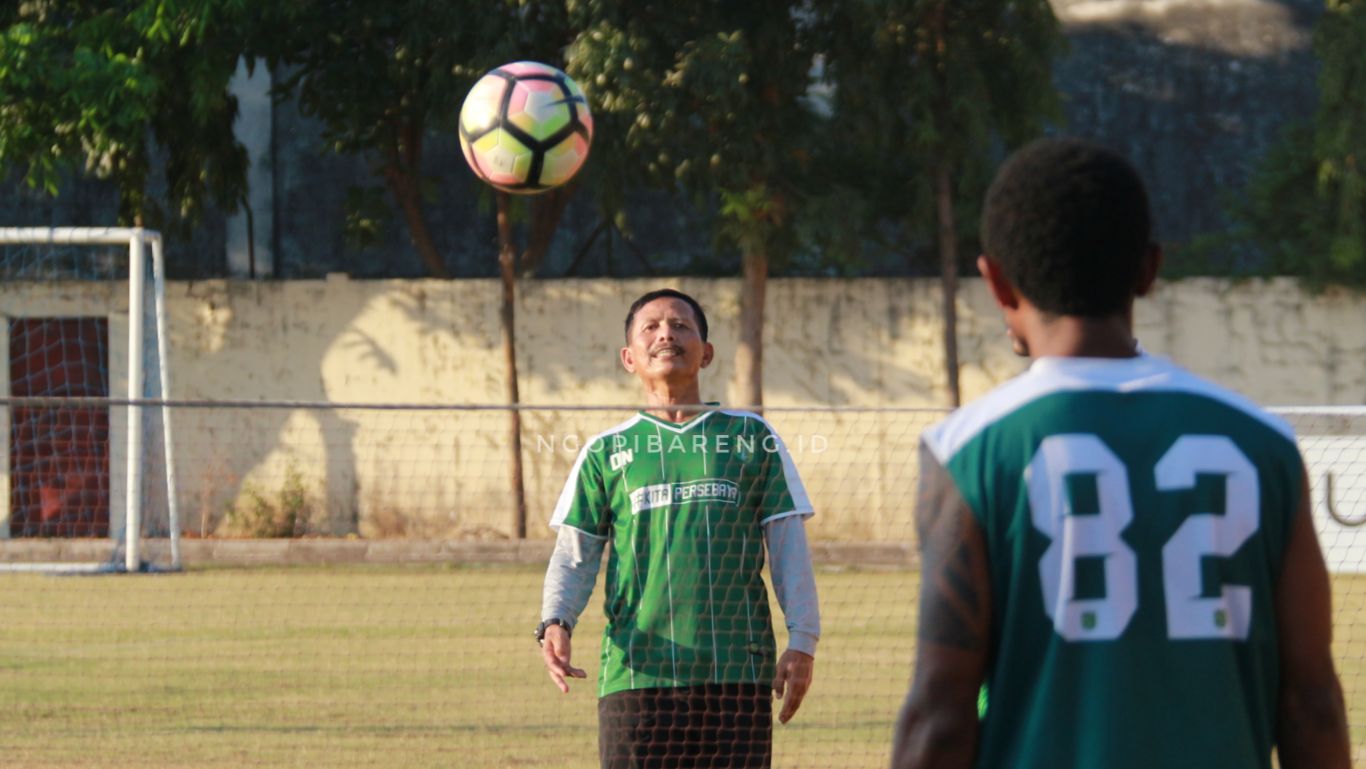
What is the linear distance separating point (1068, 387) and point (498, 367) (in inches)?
723

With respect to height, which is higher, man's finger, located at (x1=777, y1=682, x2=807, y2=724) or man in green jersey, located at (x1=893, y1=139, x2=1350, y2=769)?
man in green jersey, located at (x1=893, y1=139, x2=1350, y2=769)

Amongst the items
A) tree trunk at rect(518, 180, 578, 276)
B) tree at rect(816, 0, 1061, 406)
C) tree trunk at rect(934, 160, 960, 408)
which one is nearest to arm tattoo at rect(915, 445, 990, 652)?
tree at rect(816, 0, 1061, 406)

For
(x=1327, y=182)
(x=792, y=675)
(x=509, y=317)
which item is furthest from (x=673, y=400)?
(x=1327, y=182)

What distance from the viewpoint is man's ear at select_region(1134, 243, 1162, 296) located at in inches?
102

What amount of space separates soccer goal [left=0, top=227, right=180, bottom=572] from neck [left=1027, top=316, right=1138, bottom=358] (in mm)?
16503

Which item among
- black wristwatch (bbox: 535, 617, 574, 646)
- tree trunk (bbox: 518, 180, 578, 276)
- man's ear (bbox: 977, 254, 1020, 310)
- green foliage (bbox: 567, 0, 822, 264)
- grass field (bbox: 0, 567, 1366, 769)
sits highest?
green foliage (bbox: 567, 0, 822, 264)

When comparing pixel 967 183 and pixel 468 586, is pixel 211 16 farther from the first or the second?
pixel 967 183

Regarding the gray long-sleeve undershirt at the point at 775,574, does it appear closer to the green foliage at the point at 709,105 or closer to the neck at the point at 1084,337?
the neck at the point at 1084,337

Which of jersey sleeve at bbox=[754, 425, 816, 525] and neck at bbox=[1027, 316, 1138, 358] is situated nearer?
neck at bbox=[1027, 316, 1138, 358]

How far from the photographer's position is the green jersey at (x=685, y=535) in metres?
4.97

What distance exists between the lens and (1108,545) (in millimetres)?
2473

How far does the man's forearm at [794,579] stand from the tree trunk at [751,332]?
14698 millimetres

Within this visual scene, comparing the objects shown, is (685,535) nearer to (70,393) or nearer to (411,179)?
(411,179)

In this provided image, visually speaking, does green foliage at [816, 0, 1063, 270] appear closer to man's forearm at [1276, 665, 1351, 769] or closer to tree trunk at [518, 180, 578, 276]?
tree trunk at [518, 180, 578, 276]
